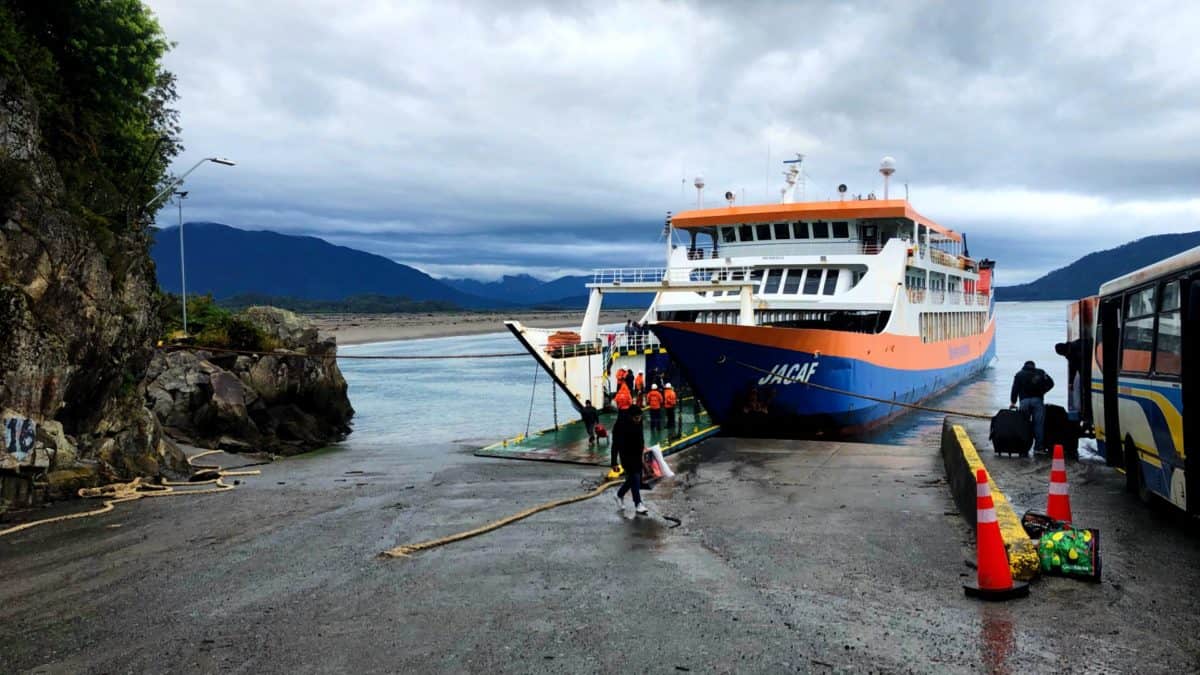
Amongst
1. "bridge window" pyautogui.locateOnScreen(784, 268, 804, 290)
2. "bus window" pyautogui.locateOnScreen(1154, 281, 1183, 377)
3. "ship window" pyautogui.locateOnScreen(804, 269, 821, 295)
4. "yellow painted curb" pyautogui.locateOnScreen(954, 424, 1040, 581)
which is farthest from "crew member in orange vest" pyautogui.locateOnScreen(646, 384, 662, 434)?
"bus window" pyautogui.locateOnScreen(1154, 281, 1183, 377)

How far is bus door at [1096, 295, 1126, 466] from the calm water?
33.6 feet

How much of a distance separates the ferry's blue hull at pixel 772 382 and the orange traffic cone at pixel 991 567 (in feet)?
33.3

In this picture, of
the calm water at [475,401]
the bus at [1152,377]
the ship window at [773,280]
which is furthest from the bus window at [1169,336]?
the ship window at [773,280]

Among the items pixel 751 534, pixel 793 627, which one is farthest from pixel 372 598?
pixel 751 534

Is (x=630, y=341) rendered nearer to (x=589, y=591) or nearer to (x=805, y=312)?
(x=805, y=312)

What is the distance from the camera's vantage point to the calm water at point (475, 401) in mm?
24156


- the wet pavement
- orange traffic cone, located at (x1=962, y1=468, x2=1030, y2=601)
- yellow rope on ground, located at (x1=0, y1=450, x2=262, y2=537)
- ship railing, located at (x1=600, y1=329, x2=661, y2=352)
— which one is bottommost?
yellow rope on ground, located at (x1=0, y1=450, x2=262, y2=537)

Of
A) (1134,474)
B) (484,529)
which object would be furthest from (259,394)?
(1134,474)

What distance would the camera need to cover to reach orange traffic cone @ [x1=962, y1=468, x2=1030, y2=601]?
5449 millimetres

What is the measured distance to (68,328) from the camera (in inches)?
395

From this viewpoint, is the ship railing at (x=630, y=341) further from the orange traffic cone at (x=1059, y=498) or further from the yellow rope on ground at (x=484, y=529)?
the orange traffic cone at (x=1059, y=498)

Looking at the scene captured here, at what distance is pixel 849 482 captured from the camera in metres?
10.6

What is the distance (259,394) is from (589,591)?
840 inches

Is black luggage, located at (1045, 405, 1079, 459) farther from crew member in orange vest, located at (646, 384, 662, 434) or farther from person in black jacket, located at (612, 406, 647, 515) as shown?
crew member in orange vest, located at (646, 384, 662, 434)
